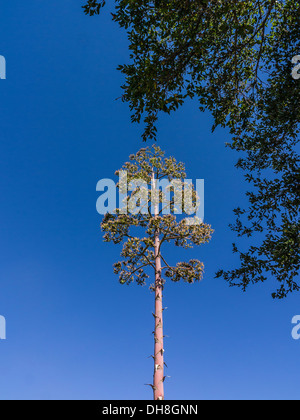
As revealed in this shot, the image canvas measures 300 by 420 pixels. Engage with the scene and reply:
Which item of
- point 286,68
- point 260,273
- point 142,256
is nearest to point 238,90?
point 286,68

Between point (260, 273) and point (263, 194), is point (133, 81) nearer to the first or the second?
point (263, 194)

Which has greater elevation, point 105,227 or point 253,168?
point 253,168

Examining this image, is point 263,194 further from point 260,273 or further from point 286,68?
point 286,68

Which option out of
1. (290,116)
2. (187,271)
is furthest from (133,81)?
(187,271)

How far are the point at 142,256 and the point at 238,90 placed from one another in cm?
857

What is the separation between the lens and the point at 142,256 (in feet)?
44.6

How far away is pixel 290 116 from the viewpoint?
7551mm

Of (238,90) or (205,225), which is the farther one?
(205,225)
